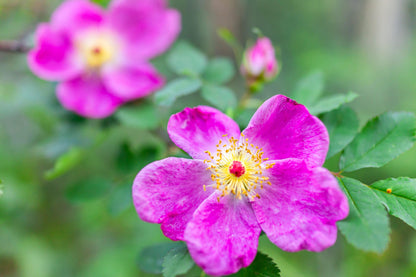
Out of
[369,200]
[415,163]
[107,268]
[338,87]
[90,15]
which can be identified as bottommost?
[107,268]

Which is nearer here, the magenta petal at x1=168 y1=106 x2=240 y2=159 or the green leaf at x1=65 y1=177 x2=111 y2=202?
the magenta petal at x1=168 y1=106 x2=240 y2=159

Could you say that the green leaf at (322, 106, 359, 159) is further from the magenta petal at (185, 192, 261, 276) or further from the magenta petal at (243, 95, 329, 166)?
the magenta petal at (185, 192, 261, 276)

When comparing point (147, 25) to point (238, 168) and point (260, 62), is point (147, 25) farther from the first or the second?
point (238, 168)

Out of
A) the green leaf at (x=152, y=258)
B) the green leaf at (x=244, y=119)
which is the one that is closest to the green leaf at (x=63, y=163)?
the green leaf at (x=152, y=258)

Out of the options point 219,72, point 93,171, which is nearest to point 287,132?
point 219,72

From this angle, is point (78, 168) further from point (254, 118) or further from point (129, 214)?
point (254, 118)

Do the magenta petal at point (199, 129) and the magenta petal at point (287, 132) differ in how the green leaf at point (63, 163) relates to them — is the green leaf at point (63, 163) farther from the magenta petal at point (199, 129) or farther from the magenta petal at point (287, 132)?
the magenta petal at point (287, 132)

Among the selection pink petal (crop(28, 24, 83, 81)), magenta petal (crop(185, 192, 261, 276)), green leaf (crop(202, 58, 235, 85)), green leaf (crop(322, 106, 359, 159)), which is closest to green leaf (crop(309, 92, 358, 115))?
green leaf (crop(322, 106, 359, 159))

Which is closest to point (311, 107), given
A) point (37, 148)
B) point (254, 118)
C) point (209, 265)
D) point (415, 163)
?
point (254, 118)
